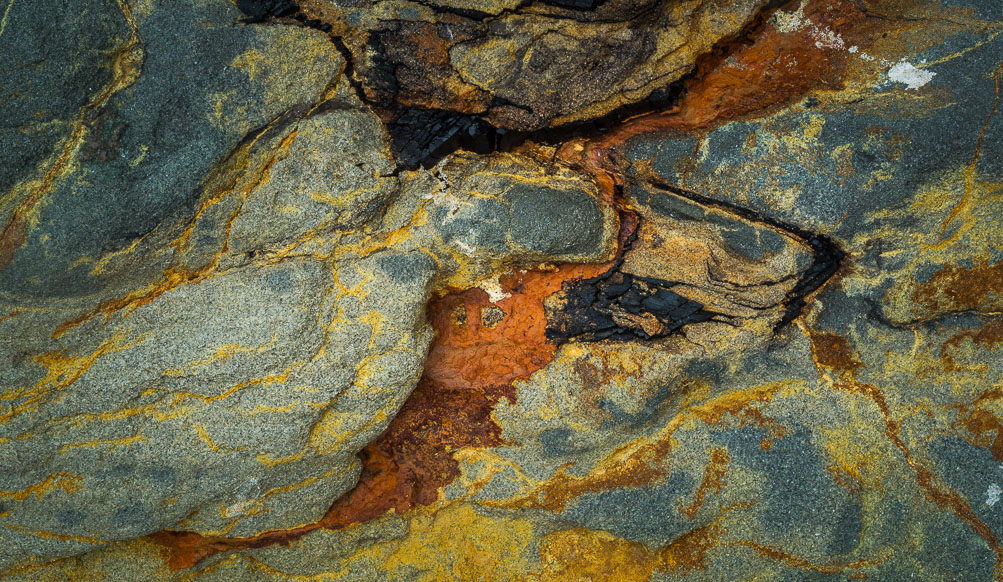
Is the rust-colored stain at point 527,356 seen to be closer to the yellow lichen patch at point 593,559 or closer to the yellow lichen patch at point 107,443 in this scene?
the yellow lichen patch at point 593,559


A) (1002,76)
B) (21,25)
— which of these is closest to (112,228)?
(21,25)

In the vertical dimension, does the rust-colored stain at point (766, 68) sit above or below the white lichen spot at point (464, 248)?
above

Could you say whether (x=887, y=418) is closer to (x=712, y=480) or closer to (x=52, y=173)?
(x=712, y=480)

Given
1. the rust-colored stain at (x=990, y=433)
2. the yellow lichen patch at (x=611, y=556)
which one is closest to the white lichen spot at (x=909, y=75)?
the rust-colored stain at (x=990, y=433)

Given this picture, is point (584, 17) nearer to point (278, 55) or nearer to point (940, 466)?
point (278, 55)

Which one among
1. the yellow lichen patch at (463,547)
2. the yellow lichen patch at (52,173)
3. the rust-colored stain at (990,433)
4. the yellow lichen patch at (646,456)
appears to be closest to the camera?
the yellow lichen patch at (52,173)

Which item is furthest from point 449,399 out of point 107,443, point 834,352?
point 834,352

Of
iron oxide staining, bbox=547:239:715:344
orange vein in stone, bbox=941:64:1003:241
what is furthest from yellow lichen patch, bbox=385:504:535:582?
orange vein in stone, bbox=941:64:1003:241

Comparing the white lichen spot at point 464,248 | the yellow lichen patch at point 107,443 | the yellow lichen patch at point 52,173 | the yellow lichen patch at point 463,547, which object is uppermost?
the yellow lichen patch at point 52,173
